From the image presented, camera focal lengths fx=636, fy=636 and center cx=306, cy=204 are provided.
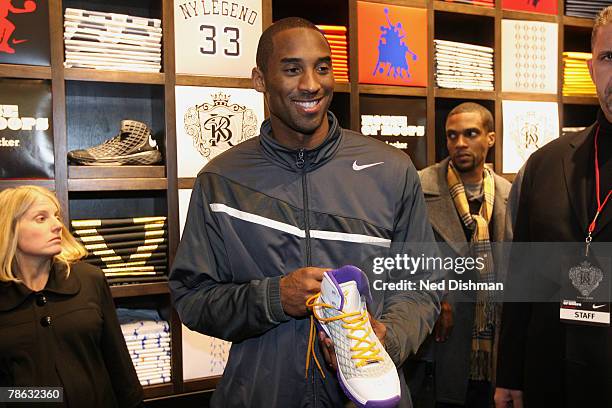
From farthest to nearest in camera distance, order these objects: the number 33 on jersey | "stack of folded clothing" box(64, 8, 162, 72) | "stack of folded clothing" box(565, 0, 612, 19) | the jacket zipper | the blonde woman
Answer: "stack of folded clothing" box(565, 0, 612, 19) → the number 33 on jersey → "stack of folded clothing" box(64, 8, 162, 72) → the blonde woman → the jacket zipper

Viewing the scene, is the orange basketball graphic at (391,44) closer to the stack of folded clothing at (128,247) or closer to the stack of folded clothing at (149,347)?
the stack of folded clothing at (128,247)

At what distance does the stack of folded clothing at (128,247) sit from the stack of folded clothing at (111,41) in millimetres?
703

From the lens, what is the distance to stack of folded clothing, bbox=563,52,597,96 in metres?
4.00

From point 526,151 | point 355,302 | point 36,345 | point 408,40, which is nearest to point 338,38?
point 408,40

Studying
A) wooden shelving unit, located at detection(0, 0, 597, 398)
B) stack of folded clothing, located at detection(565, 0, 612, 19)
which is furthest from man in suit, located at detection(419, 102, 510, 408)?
stack of folded clothing, located at detection(565, 0, 612, 19)

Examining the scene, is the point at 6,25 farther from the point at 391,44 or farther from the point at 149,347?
the point at 391,44

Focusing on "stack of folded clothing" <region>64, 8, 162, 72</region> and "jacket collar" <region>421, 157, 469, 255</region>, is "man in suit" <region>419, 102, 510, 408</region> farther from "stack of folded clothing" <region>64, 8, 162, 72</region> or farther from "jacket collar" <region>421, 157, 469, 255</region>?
"stack of folded clothing" <region>64, 8, 162, 72</region>

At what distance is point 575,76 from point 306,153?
3.15 meters

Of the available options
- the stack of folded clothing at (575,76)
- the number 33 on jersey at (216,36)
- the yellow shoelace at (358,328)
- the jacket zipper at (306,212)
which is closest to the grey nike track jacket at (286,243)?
the jacket zipper at (306,212)

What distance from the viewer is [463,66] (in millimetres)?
3664

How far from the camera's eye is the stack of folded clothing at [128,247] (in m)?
2.85

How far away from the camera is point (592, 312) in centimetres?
160

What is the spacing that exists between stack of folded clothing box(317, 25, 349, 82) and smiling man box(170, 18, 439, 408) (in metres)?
1.83

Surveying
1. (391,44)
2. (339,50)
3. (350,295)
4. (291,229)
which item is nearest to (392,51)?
(391,44)
